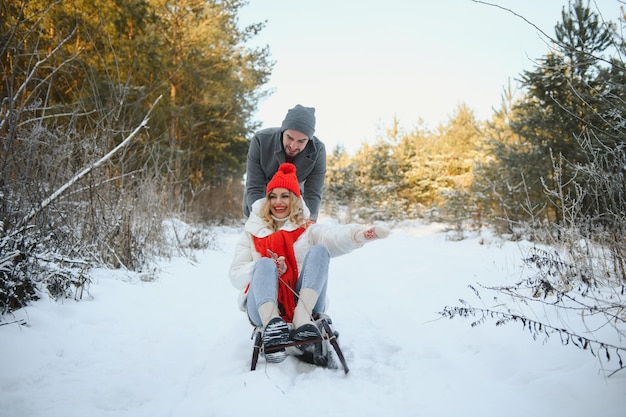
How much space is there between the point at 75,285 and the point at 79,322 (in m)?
0.44

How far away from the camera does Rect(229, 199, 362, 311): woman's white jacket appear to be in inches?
81.9

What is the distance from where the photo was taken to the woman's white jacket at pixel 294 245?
2.08 m

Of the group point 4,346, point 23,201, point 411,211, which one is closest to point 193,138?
point 411,211

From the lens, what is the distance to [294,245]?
224 centimetres

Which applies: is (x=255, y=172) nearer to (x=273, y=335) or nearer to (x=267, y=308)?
(x=267, y=308)

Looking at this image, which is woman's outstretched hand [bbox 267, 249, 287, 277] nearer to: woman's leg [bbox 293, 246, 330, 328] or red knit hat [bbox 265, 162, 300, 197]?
woman's leg [bbox 293, 246, 330, 328]

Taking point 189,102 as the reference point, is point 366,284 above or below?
below

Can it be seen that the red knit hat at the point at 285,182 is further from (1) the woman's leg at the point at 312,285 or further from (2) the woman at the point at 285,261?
(1) the woman's leg at the point at 312,285

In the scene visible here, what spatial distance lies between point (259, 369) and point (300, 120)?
1790mm

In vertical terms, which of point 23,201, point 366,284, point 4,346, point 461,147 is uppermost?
point 461,147

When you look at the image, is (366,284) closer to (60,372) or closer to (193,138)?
(60,372)

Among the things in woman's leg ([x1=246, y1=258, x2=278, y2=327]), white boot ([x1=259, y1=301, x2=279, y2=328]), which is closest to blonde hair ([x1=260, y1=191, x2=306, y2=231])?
woman's leg ([x1=246, y1=258, x2=278, y2=327])

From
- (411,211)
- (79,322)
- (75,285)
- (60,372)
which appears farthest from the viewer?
(411,211)

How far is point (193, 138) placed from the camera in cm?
1377
